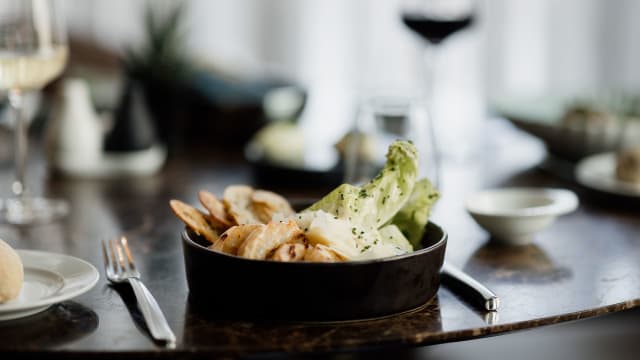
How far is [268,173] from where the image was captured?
72.5 inches

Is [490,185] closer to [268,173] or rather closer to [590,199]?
[590,199]

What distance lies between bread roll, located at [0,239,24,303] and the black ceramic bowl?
6.8 inches

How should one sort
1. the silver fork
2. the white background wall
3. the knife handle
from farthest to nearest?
the white background wall → the knife handle → the silver fork

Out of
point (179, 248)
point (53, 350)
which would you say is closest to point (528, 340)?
point (179, 248)

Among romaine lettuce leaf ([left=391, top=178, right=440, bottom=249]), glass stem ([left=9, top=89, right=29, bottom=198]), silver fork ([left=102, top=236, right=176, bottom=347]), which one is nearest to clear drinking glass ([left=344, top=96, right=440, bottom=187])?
romaine lettuce leaf ([left=391, top=178, right=440, bottom=249])

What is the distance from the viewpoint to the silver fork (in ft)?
3.20

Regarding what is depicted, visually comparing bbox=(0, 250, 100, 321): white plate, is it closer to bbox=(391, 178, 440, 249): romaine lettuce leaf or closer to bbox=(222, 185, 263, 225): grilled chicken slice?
bbox=(222, 185, 263, 225): grilled chicken slice

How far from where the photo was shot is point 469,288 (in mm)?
1135

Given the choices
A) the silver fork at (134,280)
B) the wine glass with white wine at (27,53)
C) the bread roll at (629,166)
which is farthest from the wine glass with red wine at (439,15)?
the silver fork at (134,280)

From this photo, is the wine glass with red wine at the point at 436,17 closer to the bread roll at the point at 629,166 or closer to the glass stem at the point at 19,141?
the bread roll at the point at 629,166

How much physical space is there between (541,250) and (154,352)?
648 millimetres

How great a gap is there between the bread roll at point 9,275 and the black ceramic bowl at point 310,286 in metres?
0.17

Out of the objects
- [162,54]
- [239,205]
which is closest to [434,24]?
[162,54]

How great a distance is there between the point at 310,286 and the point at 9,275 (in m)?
0.30
